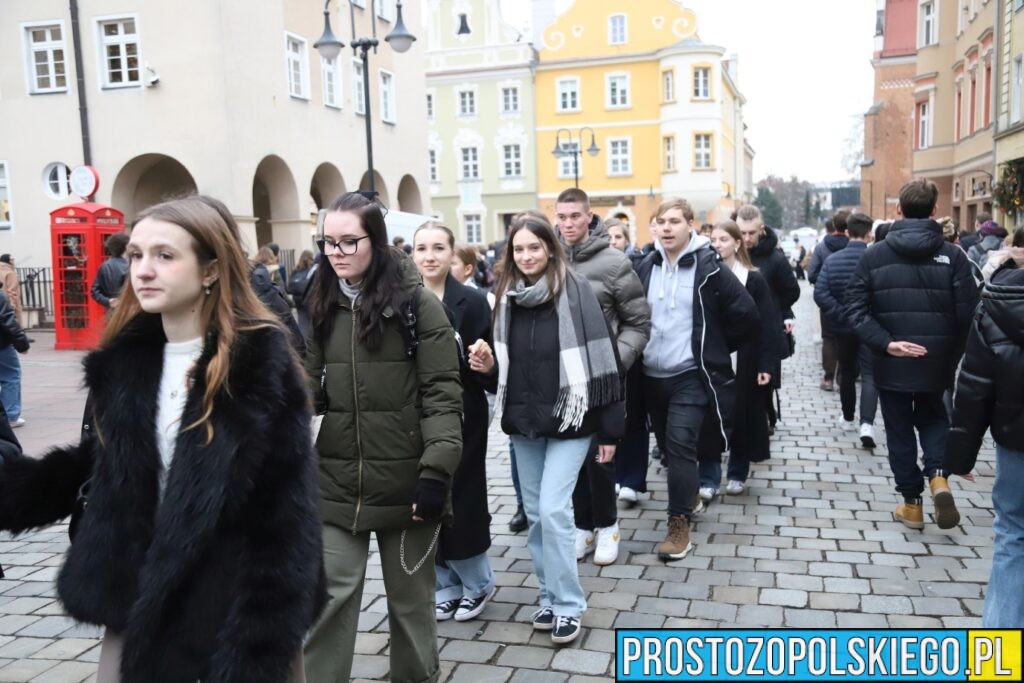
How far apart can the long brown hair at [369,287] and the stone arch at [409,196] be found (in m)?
27.5

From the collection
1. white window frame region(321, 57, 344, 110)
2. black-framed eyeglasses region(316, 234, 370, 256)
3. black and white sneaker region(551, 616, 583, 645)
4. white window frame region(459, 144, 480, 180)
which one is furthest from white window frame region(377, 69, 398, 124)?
black-framed eyeglasses region(316, 234, 370, 256)

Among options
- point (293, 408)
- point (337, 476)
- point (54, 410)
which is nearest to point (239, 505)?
point (293, 408)

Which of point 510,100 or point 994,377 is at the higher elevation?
point 510,100

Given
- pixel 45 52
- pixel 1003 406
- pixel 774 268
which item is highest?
pixel 45 52

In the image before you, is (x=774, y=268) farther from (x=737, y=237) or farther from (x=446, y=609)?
(x=446, y=609)

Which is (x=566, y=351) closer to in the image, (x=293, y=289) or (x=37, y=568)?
(x=37, y=568)

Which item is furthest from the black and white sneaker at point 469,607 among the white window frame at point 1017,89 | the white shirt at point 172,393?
the white window frame at point 1017,89

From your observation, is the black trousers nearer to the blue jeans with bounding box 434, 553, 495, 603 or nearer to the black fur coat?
the blue jeans with bounding box 434, 553, 495, 603

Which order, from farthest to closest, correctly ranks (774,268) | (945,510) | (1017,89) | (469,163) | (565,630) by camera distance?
1. (469,163)
2. (1017,89)
3. (774,268)
4. (945,510)
5. (565,630)

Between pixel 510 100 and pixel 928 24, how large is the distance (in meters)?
22.7

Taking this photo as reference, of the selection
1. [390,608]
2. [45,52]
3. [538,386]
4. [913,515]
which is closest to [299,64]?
[45,52]

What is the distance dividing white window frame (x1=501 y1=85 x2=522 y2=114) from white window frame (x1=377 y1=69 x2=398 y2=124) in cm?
2249

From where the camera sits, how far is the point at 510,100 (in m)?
51.1

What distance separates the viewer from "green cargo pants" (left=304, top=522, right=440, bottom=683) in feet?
11.3
